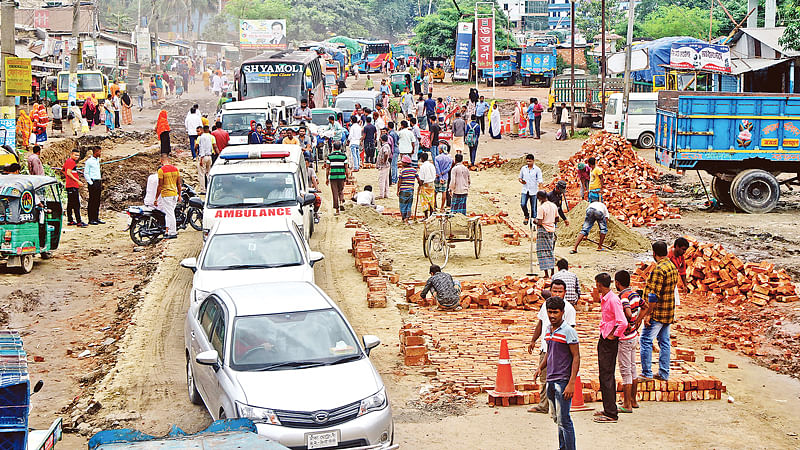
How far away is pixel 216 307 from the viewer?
30.4ft

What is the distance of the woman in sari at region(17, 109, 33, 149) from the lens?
29047 mm

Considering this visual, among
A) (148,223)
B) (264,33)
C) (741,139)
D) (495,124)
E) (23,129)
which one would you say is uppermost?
(264,33)

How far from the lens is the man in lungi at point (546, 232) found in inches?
599

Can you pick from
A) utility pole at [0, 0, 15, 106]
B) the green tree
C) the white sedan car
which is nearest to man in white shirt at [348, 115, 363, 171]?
utility pole at [0, 0, 15, 106]

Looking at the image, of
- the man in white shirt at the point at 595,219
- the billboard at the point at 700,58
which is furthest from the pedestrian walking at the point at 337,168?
the billboard at the point at 700,58

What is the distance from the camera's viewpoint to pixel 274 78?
1410 inches

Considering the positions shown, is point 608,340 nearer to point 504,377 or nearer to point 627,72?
point 504,377


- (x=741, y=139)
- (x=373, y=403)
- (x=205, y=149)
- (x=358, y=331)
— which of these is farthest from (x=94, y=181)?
(x=741, y=139)

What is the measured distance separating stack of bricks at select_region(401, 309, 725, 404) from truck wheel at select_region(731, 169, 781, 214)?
34.0ft

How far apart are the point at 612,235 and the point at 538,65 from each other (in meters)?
43.1

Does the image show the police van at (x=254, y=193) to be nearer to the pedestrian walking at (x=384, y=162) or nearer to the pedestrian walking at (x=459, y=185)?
the pedestrian walking at (x=459, y=185)

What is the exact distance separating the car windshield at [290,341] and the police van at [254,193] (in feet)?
21.7

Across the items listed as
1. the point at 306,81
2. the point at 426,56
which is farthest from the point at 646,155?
the point at 426,56

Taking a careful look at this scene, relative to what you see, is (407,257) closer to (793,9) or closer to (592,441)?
(592,441)
